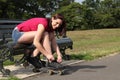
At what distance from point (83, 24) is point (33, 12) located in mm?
9811

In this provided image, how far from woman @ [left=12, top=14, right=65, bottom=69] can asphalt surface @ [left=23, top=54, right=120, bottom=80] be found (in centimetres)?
40

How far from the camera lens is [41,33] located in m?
8.07

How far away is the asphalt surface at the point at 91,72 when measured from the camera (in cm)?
812

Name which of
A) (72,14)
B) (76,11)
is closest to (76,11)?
(76,11)

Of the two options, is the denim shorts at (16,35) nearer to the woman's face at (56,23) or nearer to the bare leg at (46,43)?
the bare leg at (46,43)

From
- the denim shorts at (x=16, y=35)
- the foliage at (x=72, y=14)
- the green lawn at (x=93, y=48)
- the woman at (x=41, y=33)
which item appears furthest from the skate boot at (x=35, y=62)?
the foliage at (x=72, y=14)

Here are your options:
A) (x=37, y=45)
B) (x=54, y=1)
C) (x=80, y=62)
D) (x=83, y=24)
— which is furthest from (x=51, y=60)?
(x=54, y=1)

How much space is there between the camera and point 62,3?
8575 centimetres

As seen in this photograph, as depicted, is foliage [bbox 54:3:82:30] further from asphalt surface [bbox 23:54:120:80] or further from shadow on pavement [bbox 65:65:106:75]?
A: shadow on pavement [bbox 65:65:106:75]

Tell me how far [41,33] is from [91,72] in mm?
1531

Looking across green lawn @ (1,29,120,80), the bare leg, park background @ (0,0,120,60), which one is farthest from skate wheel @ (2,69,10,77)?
park background @ (0,0,120,60)

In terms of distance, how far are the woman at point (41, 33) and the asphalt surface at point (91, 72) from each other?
402mm

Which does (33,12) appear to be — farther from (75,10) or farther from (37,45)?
(37,45)

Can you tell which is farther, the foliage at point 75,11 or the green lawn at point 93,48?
the foliage at point 75,11
